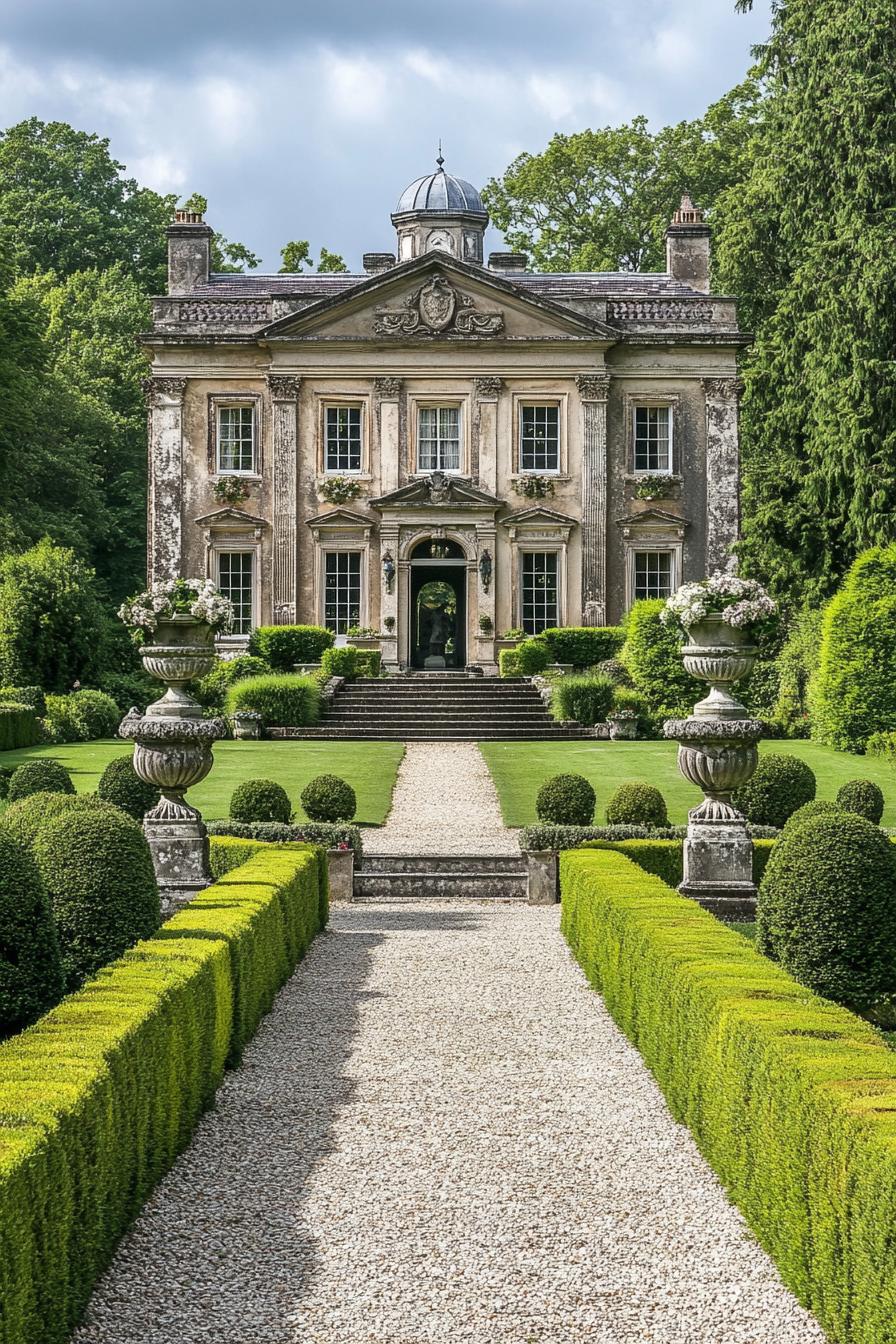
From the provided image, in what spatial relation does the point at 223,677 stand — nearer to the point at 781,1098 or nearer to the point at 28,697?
the point at 28,697

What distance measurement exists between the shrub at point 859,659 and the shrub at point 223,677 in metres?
10.7

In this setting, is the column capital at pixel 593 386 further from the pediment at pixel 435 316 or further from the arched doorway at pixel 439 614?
the arched doorway at pixel 439 614

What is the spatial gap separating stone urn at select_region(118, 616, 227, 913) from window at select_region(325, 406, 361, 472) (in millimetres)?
21907

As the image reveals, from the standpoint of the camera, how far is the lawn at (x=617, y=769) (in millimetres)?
19250

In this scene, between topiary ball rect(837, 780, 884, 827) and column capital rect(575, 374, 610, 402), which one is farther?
column capital rect(575, 374, 610, 402)

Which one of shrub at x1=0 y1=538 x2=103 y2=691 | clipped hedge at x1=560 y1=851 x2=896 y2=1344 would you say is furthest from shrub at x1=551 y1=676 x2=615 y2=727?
clipped hedge at x1=560 y1=851 x2=896 y2=1344

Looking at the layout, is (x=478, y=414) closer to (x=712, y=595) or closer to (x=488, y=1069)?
(x=712, y=595)

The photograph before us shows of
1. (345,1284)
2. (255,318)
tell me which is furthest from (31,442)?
(345,1284)

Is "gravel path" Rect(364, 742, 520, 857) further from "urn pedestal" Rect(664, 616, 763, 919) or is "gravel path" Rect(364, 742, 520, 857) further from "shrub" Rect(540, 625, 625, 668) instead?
"shrub" Rect(540, 625, 625, 668)

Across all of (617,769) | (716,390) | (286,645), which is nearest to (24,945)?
(617,769)

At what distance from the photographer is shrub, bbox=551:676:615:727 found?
90.6 feet

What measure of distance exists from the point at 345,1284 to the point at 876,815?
38.2ft

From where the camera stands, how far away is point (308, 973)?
36.9 feet

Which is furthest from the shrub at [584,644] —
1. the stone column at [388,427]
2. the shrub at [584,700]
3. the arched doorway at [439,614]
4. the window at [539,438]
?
the stone column at [388,427]
